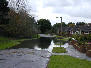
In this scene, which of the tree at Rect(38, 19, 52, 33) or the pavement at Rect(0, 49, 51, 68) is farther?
the tree at Rect(38, 19, 52, 33)

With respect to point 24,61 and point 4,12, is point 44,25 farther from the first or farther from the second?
point 24,61

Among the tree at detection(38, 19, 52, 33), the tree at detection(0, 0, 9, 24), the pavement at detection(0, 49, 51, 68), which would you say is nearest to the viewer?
the pavement at detection(0, 49, 51, 68)

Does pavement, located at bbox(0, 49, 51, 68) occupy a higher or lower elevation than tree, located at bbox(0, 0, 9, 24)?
lower

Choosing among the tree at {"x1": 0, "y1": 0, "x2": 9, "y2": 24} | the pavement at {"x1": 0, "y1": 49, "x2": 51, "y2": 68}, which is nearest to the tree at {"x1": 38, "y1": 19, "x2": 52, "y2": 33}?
the tree at {"x1": 0, "y1": 0, "x2": 9, "y2": 24}

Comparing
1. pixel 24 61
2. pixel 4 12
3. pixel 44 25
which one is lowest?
pixel 24 61

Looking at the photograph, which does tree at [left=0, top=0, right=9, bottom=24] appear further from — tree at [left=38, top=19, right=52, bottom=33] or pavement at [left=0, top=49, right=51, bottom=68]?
tree at [left=38, top=19, right=52, bottom=33]

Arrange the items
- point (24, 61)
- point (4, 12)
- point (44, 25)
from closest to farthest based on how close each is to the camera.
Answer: point (24, 61) < point (4, 12) < point (44, 25)

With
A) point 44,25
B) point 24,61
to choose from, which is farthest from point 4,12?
point 44,25

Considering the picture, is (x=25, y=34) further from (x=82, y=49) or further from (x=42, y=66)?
(x=42, y=66)

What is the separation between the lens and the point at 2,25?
47156mm

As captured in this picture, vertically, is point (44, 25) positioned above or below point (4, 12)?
below

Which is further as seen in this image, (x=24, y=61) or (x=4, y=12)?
(x=4, y=12)

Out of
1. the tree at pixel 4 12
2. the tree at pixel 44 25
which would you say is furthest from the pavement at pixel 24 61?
the tree at pixel 44 25

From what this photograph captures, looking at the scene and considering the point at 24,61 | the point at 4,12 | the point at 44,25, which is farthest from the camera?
the point at 44,25
